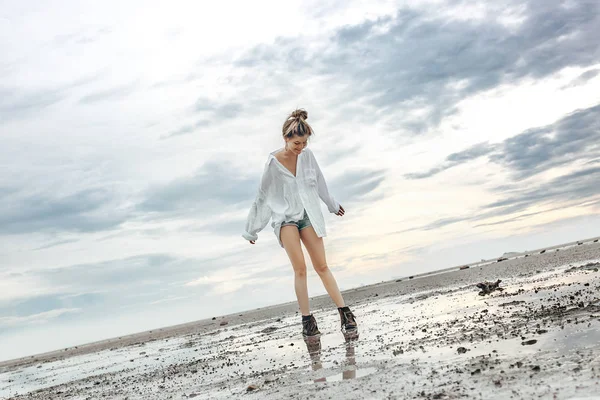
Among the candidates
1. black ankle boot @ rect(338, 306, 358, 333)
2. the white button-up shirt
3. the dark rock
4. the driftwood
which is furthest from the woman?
the dark rock

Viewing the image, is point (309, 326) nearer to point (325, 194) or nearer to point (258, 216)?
point (258, 216)

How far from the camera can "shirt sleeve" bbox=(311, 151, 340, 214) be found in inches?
315

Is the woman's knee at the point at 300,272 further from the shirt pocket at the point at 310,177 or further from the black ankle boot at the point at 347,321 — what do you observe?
the shirt pocket at the point at 310,177

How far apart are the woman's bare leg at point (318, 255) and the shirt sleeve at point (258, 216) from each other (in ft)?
2.19

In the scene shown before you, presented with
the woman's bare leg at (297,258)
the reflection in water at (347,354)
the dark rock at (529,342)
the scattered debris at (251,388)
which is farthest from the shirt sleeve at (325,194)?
the dark rock at (529,342)

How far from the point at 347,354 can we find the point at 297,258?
253 centimetres

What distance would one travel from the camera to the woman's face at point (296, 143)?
23.5ft

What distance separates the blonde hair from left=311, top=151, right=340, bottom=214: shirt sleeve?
747 mm

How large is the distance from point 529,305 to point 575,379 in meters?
3.26

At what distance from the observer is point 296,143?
23.7 ft

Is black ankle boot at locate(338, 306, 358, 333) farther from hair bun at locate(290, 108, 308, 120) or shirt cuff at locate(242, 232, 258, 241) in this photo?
hair bun at locate(290, 108, 308, 120)

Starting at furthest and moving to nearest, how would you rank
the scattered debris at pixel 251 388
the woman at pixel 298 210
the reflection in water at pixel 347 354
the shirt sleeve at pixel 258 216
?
1. the shirt sleeve at pixel 258 216
2. the woman at pixel 298 210
3. the scattered debris at pixel 251 388
4. the reflection in water at pixel 347 354

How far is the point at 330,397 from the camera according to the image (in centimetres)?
340

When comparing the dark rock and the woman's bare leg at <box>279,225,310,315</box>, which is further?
the woman's bare leg at <box>279,225,310,315</box>
